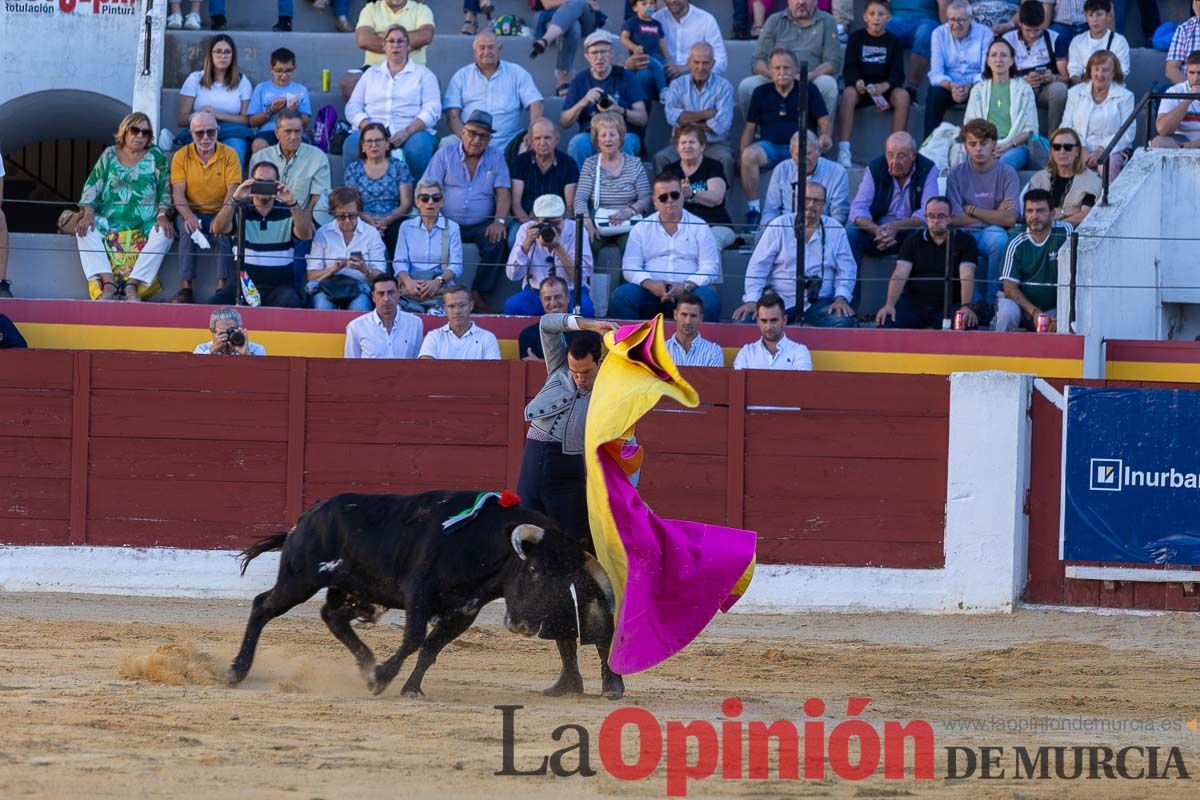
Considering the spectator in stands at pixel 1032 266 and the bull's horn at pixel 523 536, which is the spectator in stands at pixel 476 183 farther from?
the bull's horn at pixel 523 536

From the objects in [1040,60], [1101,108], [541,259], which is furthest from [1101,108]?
[541,259]

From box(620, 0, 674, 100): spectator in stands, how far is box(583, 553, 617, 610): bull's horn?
236 inches

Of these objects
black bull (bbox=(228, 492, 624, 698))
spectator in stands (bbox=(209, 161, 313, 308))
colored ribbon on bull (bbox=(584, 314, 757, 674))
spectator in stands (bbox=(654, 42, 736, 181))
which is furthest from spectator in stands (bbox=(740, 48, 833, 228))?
black bull (bbox=(228, 492, 624, 698))

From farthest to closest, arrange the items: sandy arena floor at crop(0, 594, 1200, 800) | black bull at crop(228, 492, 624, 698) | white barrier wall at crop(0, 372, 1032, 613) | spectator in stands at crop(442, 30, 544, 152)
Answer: spectator in stands at crop(442, 30, 544, 152), white barrier wall at crop(0, 372, 1032, 613), black bull at crop(228, 492, 624, 698), sandy arena floor at crop(0, 594, 1200, 800)

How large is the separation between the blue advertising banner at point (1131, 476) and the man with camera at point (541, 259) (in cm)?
277

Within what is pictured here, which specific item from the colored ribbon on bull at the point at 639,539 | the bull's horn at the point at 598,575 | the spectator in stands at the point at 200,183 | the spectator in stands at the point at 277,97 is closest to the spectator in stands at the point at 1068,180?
the spectator in stands at the point at 277,97

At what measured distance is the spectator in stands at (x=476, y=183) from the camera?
10.4m

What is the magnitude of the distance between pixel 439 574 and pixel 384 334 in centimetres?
381

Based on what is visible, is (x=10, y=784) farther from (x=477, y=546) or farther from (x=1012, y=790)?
(x=1012, y=790)

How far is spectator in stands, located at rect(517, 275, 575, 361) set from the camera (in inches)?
372

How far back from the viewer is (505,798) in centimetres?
443

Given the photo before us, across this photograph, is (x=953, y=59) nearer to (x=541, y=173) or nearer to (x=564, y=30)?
(x=564, y=30)

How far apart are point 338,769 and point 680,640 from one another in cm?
180

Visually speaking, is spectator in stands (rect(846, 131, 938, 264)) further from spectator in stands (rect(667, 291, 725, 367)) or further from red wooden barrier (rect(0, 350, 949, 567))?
red wooden barrier (rect(0, 350, 949, 567))
